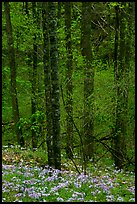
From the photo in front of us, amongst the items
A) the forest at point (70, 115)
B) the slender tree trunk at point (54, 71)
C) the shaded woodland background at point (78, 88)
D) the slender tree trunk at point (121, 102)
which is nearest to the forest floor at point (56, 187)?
the forest at point (70, 115)

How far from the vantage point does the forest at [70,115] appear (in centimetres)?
964

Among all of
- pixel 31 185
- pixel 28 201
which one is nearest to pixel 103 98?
pixel 31 185

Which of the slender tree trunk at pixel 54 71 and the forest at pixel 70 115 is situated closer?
the forest at pixel 70 115

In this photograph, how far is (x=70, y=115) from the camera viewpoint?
1355 centimetres

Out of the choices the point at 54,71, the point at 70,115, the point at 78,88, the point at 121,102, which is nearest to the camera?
the point at 54,71

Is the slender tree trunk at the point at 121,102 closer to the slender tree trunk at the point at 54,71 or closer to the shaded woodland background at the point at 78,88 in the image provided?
the shaded woodland background at the point at 78,88

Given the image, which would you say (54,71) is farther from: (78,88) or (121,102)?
(78,88)

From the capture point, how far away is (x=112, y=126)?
16953 mm

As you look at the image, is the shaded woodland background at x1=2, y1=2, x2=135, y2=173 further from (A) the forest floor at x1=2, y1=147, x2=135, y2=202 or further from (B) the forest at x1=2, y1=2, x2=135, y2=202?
(A) the forest floor at x1=2, y1=147, x2=135, y2=202

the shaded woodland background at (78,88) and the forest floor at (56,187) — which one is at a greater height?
the shaded woodland background at (78,88)

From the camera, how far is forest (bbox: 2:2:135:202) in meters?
9.64

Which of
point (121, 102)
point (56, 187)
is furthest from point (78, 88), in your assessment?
point (56, 187)

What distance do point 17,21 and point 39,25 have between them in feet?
3.77

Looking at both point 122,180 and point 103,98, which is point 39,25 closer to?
point 103,98
